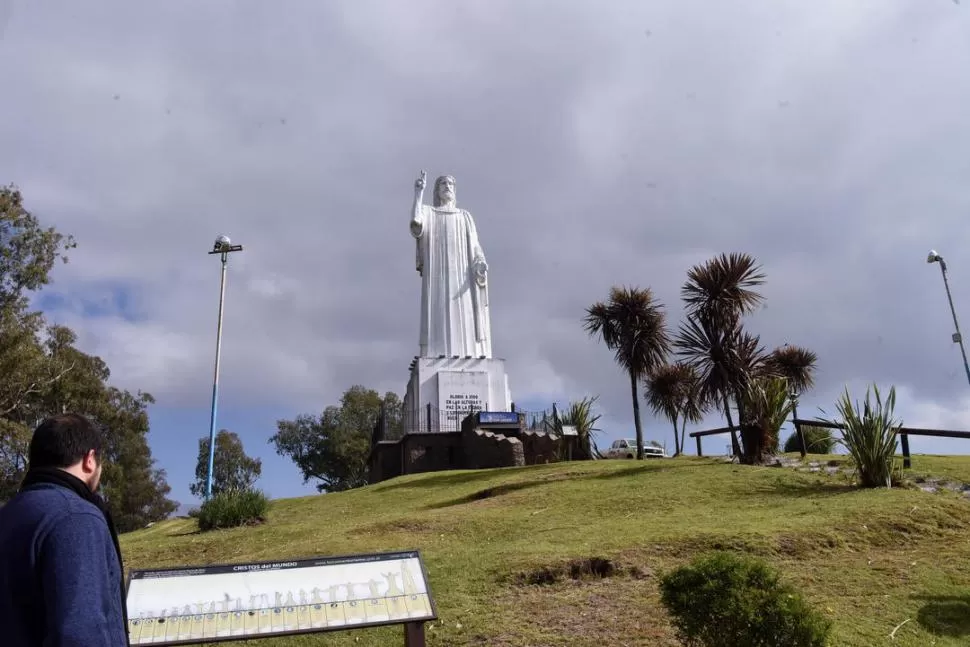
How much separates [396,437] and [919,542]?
19.8 meters

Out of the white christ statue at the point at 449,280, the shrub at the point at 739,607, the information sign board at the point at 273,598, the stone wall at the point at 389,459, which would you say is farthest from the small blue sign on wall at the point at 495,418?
the shrub at the point at 739,607

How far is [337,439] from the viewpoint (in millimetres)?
46219

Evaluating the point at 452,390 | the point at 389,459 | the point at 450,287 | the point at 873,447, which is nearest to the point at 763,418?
the point at 873,447

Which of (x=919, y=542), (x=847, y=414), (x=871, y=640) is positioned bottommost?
(x=871, y=640)

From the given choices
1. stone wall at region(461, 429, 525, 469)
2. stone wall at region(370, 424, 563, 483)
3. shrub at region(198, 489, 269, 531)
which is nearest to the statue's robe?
stone wall at region(370, 424, 563, 483)

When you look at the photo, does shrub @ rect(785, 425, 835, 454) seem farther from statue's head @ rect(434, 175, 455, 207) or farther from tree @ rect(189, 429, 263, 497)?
tree @ rect(189, 429, 263, 497)

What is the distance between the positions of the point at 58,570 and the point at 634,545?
6655 mm

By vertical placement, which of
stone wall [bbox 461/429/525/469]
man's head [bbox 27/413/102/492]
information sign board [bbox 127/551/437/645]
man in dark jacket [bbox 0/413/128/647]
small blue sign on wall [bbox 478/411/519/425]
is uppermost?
small blue sign on wall [bbox 478/411/519/425]

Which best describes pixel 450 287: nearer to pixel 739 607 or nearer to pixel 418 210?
pixel 418 210

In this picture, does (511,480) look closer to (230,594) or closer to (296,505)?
(296,505)

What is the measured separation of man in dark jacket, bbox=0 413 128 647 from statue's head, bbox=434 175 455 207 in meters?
28.9

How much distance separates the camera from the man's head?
9.64 ft

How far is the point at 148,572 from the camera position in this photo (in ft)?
17.6

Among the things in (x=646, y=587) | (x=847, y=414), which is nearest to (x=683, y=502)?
(x=847, y=414)
